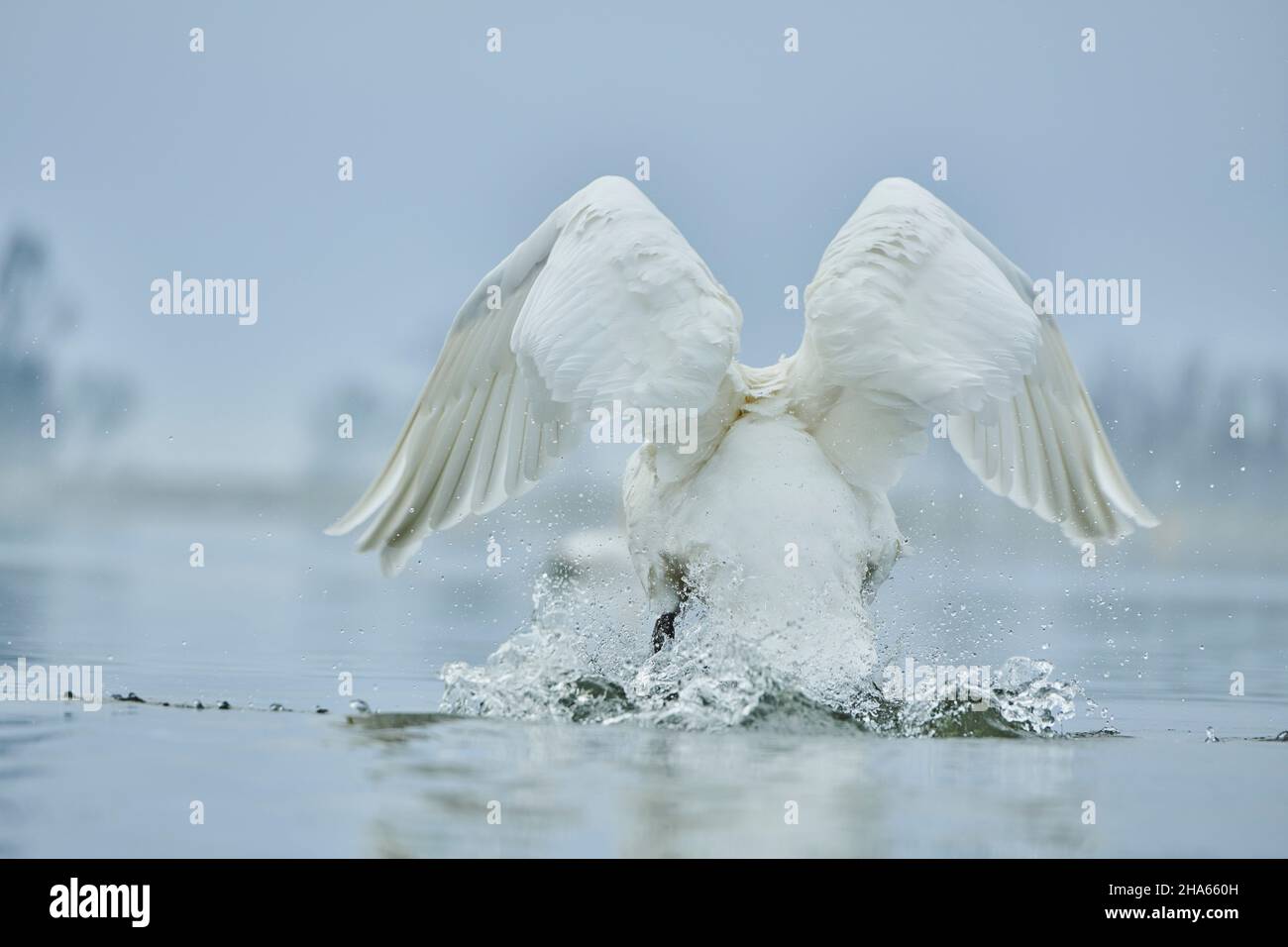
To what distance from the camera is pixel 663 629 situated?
8.52 metres

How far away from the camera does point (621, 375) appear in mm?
7145

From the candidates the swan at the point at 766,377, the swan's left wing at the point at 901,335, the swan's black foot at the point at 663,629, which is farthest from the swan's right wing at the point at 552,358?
the swan's black foot at the point at 663,629

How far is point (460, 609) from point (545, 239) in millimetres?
7734

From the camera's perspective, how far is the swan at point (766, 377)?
719 cm

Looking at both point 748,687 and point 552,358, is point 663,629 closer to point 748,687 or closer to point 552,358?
point 748,687

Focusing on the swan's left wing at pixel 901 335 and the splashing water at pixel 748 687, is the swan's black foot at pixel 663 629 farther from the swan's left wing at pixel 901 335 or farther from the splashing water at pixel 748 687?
the swan's left wing at pixel 901 335

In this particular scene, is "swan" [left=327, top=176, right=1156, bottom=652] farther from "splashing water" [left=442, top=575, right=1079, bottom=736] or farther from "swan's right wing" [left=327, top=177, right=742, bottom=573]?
"splashing water" [left=442, top=575, right=1079, bottom=736]

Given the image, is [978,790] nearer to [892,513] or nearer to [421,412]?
[892,513]

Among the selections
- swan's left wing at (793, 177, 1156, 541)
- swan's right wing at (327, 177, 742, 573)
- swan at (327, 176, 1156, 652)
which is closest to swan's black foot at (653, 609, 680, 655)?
swan at (327, 176, 1156, 652)

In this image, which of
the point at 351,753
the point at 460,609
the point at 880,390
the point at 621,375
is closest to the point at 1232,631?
the point at 460,609

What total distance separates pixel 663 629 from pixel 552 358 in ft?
5.82

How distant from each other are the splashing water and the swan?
19 cm

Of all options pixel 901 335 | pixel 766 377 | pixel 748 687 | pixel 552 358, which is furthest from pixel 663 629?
pixel 901 335

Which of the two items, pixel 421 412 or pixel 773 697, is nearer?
pixel 773 697
